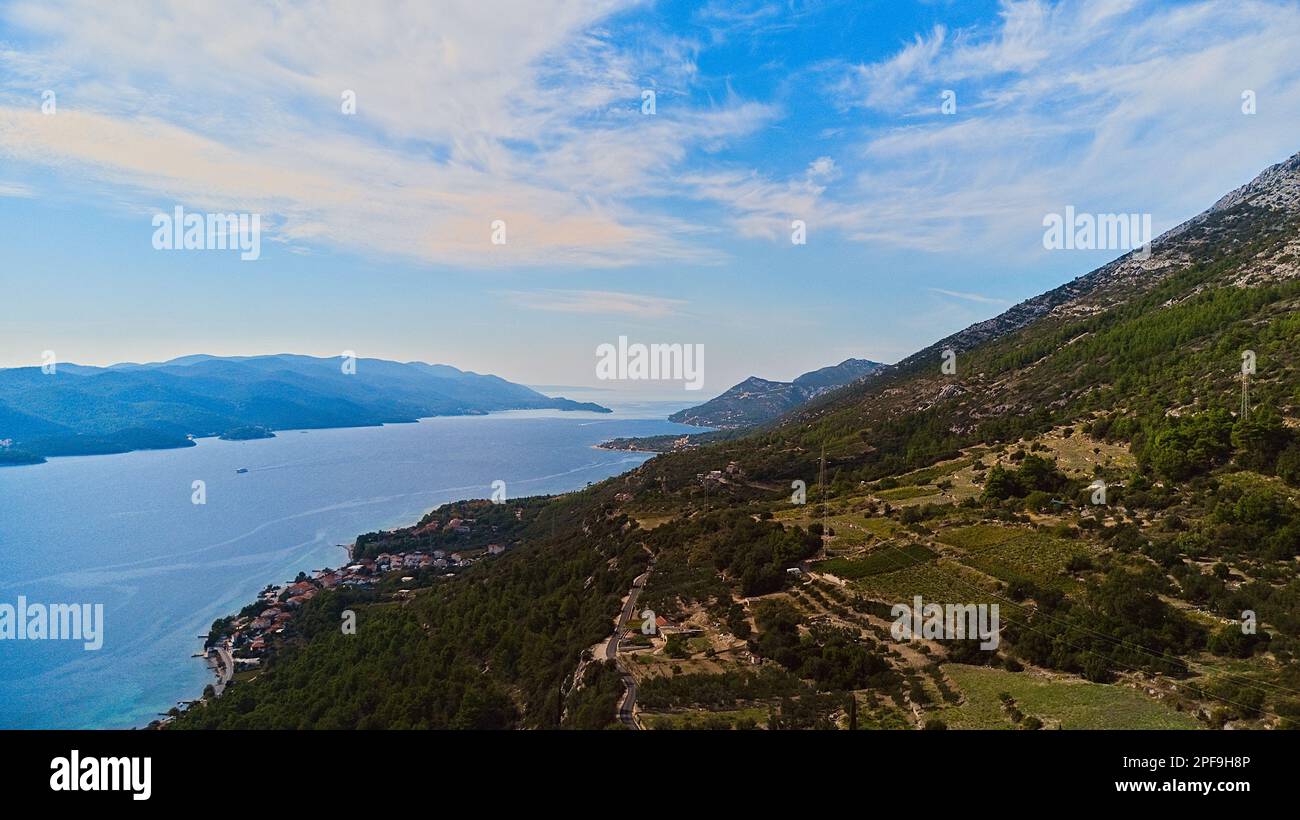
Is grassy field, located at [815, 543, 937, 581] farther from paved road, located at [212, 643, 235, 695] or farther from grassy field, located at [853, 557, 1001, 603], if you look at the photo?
paved road, located at [212, 643, 235, 695]

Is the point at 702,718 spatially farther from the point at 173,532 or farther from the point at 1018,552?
the point at 173,532

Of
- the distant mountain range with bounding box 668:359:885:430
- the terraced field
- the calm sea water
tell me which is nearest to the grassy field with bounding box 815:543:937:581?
the terraced field

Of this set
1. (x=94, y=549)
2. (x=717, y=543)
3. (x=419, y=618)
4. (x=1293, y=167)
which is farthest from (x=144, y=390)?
(x=1293, y=167)

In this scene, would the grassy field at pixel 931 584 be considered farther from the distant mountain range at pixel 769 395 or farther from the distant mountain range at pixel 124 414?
the distant mountain range at pixel 124 414

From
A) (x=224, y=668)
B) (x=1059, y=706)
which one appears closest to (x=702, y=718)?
(x=1059, y=706)

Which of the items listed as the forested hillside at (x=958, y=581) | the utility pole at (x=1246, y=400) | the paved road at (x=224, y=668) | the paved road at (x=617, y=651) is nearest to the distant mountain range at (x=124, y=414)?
the paved road at (x=224, y=668)
